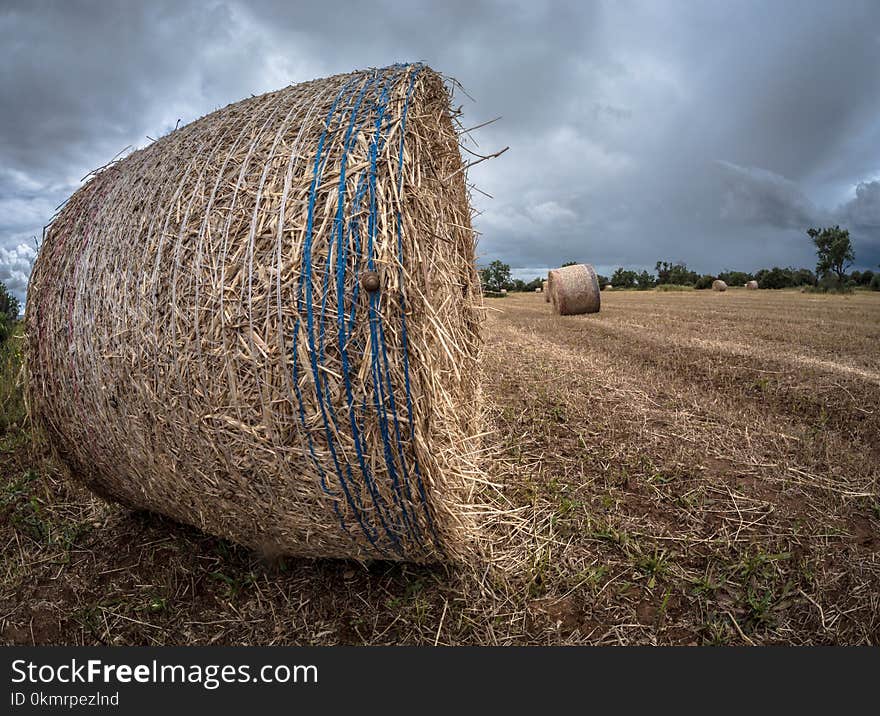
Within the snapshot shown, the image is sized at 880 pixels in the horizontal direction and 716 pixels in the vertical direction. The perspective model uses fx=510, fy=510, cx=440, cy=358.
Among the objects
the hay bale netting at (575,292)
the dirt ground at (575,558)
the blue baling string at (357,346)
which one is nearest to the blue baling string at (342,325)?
the blue baling string at (357,346)

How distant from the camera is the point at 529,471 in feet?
13.3

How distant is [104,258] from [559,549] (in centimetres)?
313

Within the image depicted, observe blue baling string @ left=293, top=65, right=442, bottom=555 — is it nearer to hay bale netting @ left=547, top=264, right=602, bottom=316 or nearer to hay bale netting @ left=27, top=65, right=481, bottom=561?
hay bale netting @ left=27, top=65, right=481, bottom=561

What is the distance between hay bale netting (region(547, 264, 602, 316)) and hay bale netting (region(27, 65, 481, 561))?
13054mm

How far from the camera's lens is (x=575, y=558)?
3031mm

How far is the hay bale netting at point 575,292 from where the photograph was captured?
15.5 m

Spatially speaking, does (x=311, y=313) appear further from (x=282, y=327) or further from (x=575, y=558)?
(x=575, y=558)

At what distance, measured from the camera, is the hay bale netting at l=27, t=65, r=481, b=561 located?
214cm

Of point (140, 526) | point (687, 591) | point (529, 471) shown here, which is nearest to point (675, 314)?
point (529, 471)

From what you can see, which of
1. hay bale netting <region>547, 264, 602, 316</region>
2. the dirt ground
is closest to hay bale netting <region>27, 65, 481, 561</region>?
the dirt ground

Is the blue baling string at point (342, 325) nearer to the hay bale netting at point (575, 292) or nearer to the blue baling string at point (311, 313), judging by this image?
the blue baling string at point (311, 313)

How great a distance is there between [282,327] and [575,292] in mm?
14314

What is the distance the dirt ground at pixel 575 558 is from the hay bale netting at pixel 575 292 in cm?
1029

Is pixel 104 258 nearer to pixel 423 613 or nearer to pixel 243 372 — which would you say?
pixel 243 372
